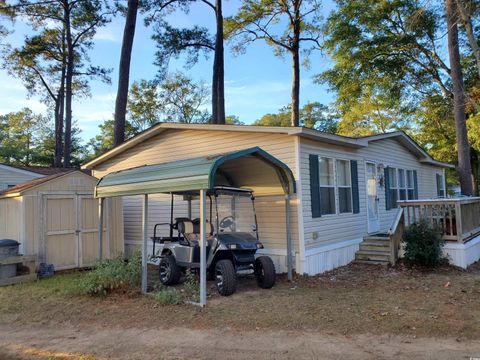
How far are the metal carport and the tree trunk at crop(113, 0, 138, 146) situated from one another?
624 cm

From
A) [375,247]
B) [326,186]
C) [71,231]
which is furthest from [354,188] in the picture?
[71,231]

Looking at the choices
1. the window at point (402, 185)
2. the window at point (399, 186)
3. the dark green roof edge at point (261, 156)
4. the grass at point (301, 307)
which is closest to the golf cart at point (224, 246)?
the grass at point (301, 307)

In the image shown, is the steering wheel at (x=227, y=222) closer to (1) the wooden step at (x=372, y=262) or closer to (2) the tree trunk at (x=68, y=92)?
(1) the wooden step at (x=372, y=262)

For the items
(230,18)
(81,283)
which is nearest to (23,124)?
(230,18)

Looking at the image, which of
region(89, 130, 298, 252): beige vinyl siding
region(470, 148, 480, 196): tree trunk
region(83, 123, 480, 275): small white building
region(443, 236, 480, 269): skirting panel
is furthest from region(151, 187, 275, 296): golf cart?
region(470, 148, 480, 196): tree trunk

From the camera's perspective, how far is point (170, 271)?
7926 mm

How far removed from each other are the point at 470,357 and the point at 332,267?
5.40 meters

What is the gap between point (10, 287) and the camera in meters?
8.39

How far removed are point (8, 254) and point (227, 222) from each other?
17.1 feet

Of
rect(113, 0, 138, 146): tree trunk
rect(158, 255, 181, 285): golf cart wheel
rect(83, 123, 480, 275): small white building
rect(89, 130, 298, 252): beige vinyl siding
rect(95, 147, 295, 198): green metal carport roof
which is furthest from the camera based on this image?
rect(113, 0, 138, 146): tree trunk

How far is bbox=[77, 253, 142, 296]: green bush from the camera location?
716cm

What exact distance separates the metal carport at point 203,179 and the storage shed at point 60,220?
1620 millimetres

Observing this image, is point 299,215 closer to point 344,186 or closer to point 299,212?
point 299,212

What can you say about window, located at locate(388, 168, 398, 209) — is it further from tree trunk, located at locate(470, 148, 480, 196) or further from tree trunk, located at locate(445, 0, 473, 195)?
tree trunk, located at locate(470, 148, 480, 196)
